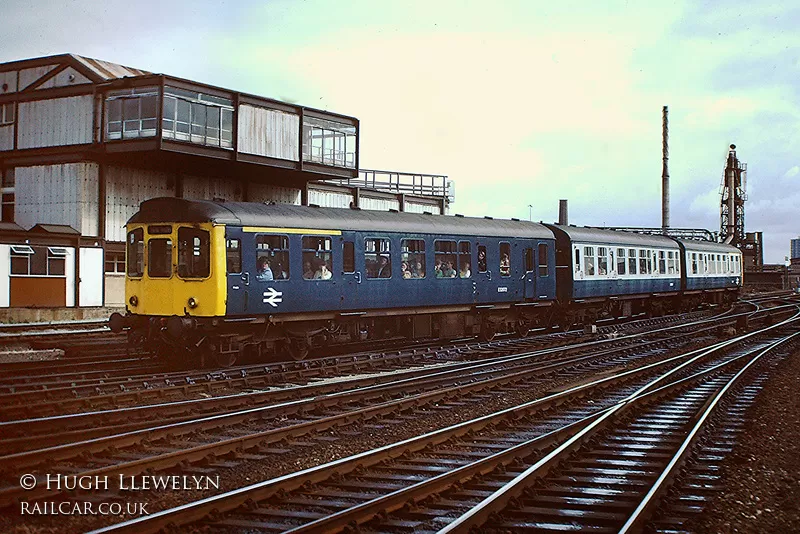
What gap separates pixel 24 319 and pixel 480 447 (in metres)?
22.6

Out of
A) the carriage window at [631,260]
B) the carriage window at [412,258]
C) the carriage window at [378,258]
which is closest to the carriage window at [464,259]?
the carriage window at [412,258]

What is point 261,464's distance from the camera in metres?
9.23

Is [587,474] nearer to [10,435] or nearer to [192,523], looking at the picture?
[192,523]

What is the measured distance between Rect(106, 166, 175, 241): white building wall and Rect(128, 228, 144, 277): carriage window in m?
17.0

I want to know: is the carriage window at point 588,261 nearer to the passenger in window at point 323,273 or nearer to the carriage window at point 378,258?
the carriage window at point 378,258

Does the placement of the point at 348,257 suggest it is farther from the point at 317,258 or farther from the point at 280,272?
the point at 280,272

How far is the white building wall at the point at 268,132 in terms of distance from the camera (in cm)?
3591

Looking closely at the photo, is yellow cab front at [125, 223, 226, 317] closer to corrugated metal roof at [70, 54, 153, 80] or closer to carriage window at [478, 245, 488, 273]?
carriage window at [478, 245, 488, 273]

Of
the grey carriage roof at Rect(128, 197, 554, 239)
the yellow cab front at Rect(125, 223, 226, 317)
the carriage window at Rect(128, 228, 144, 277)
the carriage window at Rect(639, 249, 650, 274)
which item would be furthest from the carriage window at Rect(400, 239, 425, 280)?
the carriage window at Rect(639, 249, 650, 274)

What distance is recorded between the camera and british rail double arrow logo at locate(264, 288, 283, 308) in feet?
55.8

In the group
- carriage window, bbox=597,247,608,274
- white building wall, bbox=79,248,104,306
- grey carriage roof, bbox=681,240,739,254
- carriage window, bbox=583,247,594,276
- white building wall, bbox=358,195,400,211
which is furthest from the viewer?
white building wall, bbox=358,195,400,211

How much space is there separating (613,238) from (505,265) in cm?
832

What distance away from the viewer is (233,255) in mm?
16453

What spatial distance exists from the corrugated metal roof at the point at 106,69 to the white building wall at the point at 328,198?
9.42 m
